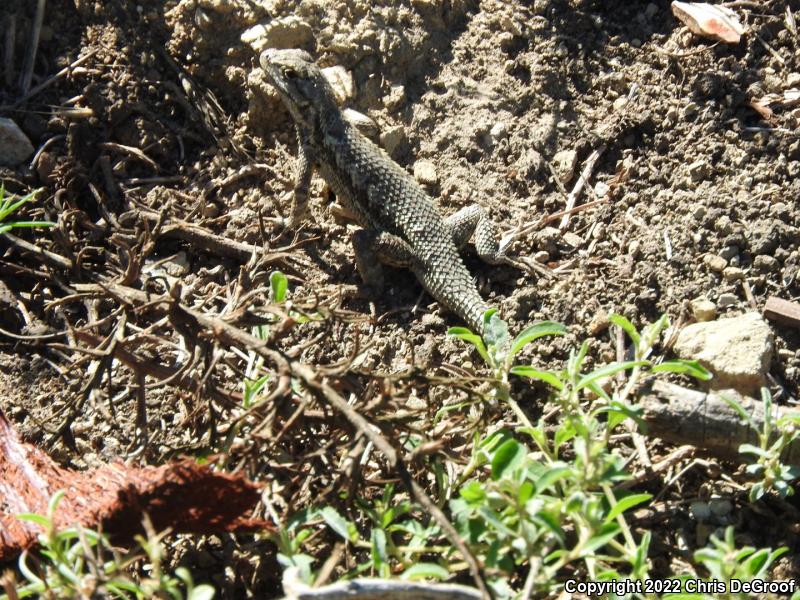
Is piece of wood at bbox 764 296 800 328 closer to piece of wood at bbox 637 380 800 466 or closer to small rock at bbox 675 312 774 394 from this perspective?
small rock at bbox 675 312 774 394

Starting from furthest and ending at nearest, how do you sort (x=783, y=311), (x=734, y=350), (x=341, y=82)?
(x=341, y=82), (x=783, y=311), (x=734, y=350)

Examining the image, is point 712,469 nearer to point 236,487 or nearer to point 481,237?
point 481,237

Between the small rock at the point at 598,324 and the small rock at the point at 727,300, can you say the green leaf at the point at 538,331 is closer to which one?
the small rock at the point at 598,324

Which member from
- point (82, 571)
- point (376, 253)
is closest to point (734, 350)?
point (376, 253)

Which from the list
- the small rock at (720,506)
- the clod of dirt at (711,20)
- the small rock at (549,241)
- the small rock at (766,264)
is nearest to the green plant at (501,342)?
the small rock at (720,506)

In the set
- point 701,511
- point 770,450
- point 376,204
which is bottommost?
point 701,511

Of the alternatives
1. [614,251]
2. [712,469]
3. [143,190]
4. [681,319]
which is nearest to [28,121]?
[143,190]

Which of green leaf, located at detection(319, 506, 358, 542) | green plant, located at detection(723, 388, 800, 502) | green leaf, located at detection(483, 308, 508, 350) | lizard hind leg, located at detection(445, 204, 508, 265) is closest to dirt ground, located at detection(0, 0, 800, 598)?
lizard hind leg, located at detection(445, 204, 508, 265)

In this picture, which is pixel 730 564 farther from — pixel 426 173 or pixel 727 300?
pixel 426 173
